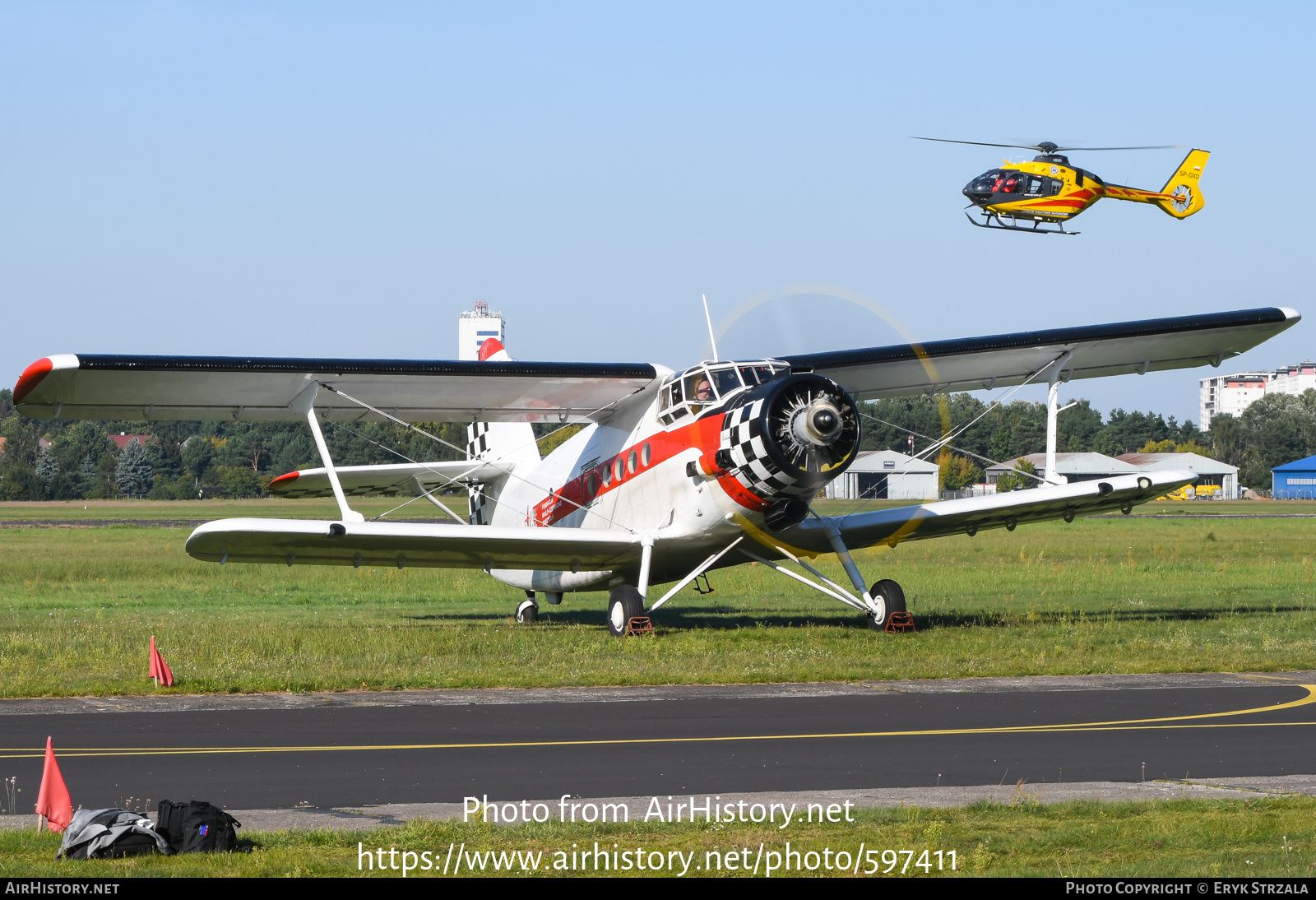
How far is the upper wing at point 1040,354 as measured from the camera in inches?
787

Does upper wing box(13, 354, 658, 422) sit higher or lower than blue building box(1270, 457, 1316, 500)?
higher

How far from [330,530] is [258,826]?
10191 millimetres

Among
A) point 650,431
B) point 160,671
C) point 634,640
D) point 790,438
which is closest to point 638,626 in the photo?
point 634,640

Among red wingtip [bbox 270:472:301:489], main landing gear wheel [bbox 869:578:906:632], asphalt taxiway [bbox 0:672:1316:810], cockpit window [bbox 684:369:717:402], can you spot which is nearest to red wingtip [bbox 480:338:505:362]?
red wingtip [bbox 270:472:301:489]

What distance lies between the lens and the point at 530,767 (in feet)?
31.4

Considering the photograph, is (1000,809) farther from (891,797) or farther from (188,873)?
(188,873)

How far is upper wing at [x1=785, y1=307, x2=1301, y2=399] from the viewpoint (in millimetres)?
20000

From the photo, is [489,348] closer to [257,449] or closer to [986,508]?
[986,508]

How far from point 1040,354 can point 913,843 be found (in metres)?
15.4

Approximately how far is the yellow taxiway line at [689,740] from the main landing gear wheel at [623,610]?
7.03 metres

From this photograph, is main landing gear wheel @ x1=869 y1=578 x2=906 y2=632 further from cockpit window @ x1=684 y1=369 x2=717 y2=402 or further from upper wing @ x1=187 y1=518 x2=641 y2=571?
cockpit window @ x1=684 y1=369 x2=717 y2=402

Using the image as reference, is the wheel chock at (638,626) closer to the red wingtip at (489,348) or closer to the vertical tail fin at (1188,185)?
the red wingtip at (489,348)

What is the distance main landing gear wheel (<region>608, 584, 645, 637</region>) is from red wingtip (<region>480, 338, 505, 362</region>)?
274 inches

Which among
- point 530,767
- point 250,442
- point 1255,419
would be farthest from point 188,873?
point 1255,419
